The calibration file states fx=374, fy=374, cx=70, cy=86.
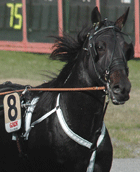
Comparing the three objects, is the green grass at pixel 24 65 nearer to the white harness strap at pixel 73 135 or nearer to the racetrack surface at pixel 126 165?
the racetrack surface at pixel 126 165

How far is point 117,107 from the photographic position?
10273 mm

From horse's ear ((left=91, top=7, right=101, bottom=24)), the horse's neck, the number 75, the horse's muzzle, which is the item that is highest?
the number 75

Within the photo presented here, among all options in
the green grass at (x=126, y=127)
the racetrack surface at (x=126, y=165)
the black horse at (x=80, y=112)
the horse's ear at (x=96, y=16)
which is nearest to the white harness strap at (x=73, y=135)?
the black horse at (x=80, y=112)

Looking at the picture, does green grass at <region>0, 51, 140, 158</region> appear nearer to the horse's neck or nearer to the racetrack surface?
the racetrack surface

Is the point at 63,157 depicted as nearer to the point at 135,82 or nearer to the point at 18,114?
the point at 18,114

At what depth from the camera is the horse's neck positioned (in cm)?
363

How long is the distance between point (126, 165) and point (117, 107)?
4.32 m

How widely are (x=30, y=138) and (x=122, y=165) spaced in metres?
2.60

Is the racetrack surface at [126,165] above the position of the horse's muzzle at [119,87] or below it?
below

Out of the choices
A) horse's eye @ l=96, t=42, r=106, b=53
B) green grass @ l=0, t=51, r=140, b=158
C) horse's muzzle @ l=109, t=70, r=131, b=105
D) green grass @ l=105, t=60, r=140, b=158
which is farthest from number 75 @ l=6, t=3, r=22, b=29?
horse's muzzle @ l=109, t=70, r=131, b=105

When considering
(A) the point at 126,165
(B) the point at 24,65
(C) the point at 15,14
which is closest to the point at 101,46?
(A) the point at 126,165

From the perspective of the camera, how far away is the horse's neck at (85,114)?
3635mm

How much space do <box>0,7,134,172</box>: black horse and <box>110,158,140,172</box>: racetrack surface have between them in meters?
2.17

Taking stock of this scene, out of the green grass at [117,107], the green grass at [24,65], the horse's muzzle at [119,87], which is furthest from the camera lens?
the green grass at [24,65]
